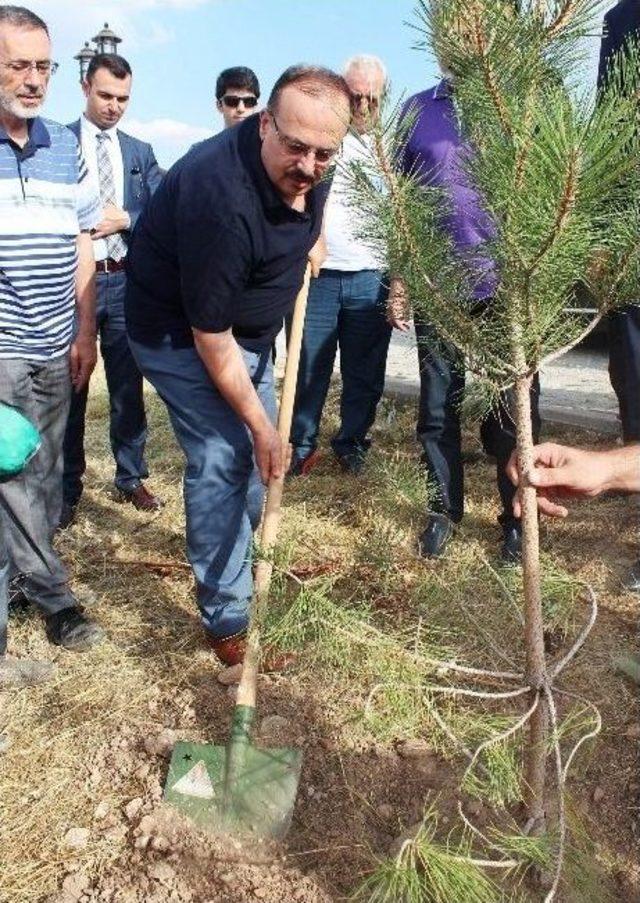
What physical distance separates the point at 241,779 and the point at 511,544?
5.48 feet

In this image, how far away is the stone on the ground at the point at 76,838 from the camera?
2.10 metres

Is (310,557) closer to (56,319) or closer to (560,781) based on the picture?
(56,319)

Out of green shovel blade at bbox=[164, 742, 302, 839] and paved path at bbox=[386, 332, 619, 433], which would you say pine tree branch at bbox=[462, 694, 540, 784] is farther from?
paved path at bbox=[386, 332, 619, 433]

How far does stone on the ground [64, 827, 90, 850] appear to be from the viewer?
2102 millimetres

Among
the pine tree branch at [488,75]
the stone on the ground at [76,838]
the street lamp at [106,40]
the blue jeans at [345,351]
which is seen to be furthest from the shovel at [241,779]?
the street lamp at [106,40]

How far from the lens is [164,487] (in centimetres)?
458

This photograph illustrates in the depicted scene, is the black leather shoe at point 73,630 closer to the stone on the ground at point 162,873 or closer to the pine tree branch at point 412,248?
the stone on the ground at point 162,873

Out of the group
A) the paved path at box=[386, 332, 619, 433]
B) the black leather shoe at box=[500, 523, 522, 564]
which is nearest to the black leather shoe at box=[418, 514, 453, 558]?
the black leather shoe at box=[500, 523, 522, 564]

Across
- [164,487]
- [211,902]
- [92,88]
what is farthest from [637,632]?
[92,88]

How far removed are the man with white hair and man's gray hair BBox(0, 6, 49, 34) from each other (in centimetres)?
163

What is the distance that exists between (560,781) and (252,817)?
0.84 meters

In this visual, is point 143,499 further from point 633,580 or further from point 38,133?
point 633,580

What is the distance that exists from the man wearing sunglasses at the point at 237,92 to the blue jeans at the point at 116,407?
45.5 inches

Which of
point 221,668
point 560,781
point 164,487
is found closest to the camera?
point 560,781
